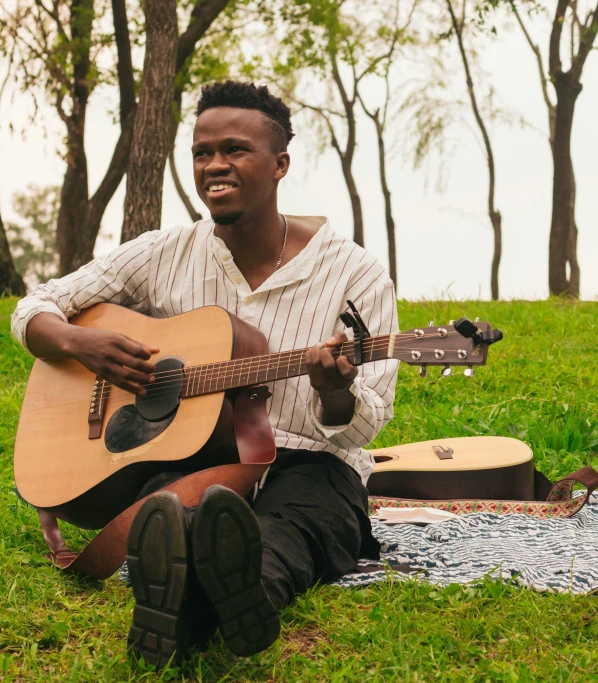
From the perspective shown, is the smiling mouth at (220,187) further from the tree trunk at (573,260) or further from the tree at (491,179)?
the tree at (491,179)

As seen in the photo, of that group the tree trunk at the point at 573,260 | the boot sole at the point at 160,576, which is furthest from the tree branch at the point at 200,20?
the boot sole at the point at 160,576

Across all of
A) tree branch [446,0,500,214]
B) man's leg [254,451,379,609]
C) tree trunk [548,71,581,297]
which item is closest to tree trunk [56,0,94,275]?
tree branch [446,0,500,214]

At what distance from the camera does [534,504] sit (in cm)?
420

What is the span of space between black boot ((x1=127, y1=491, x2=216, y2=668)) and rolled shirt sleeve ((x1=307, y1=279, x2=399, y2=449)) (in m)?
0.92

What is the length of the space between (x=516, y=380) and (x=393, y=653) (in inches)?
174

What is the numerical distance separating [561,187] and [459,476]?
10852 millimetres

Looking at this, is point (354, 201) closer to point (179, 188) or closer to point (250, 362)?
point (179, 188)

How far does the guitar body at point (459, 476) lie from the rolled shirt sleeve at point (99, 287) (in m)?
1.54

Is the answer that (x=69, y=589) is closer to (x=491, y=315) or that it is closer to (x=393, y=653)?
(x=393, y=653)

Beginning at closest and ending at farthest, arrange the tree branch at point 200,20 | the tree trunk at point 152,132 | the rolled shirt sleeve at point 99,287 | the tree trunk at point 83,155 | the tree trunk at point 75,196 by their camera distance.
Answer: the rolled shirt sleeve at point 99,287, the tree trunk at point 152,132, the tree branch at point 200,20, the tree trunk at point 83,155, the tree trunk at point 75,196

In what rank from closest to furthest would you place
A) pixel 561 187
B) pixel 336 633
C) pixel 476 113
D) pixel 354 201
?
pixel 336 633
pixel 561 187
pixel 476 113
pixel 354 201

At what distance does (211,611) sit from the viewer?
2482 mm

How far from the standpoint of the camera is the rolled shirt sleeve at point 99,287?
3760mm

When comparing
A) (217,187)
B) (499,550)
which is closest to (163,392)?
(217,187)
